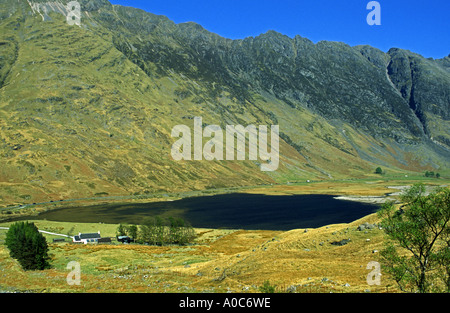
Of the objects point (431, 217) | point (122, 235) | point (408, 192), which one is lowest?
point (122, 235)

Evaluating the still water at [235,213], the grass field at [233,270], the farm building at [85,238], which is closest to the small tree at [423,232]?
the grass field at [233,270]

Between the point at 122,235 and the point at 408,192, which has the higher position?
the point at 408,192

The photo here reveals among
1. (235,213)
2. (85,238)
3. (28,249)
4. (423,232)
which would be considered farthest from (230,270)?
(235,213)

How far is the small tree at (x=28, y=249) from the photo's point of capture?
5497 centimetres

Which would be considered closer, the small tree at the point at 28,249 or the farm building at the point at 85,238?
the small tree at the point at 28,249

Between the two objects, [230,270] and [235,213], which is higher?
[230,270]

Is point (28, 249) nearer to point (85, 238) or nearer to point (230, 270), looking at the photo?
point (230, 270)

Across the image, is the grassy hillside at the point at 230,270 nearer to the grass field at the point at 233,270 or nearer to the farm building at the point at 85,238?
the grass field at the point at 233,270

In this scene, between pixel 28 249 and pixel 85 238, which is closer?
pixel 28 249

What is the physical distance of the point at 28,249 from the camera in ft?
182
